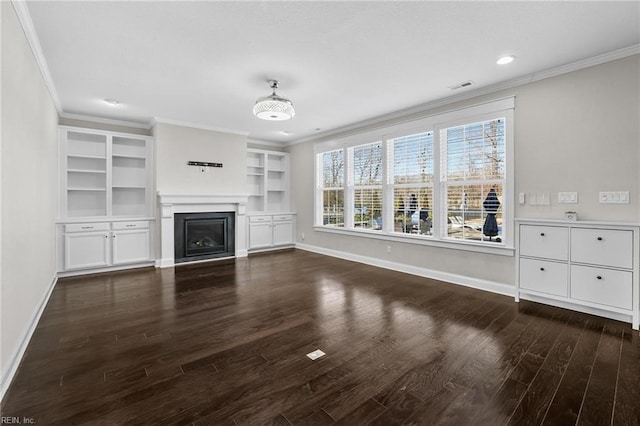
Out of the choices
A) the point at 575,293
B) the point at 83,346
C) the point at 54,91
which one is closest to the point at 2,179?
the point at 83,346

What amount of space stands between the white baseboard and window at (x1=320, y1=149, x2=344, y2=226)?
74 centimetres

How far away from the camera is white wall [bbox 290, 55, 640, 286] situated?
2953mm

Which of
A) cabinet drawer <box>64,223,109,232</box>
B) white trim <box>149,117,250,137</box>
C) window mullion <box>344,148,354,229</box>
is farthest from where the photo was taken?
window mullion <box>344,148,354,229</box>

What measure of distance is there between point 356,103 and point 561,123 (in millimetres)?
2574

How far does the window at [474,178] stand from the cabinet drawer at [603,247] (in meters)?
0.87

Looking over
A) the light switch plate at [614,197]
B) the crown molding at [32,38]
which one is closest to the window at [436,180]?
the light switch plate at [614,197]

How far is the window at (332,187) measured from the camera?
631 centimetres

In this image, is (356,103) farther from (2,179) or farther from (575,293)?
(2,179)

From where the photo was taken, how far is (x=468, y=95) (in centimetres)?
409

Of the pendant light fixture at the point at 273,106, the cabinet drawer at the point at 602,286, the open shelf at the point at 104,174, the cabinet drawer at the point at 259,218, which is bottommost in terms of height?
the cabinet drawer at the point at 602,286

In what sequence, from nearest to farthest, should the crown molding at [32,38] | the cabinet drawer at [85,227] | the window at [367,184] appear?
the crown molding at [32,38] < the cabinet drawer at [85,227] < the window at [367,184]

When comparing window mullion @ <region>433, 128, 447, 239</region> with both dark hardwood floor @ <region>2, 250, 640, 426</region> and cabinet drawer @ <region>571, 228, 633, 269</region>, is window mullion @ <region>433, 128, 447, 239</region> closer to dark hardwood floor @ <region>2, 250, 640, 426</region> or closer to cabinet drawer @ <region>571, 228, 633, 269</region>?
dark hardwood floor @ <region>2, 250, 640, 426</region>

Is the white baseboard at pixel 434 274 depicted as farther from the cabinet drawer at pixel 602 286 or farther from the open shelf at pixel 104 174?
the open shelf at pixel 104 174

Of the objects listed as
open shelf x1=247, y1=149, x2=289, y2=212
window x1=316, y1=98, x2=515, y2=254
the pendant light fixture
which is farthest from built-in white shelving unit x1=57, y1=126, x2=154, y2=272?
window x1=316, y1=98, x2=515, y2=254
